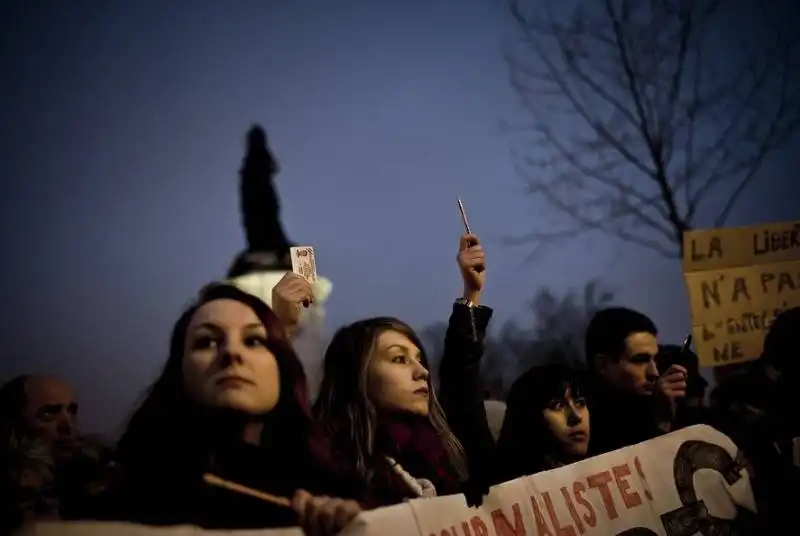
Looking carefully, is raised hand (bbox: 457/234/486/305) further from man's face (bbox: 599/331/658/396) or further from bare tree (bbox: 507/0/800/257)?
man's face (bbox: 599/331/658/396)

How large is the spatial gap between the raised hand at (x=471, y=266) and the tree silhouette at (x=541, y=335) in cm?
11

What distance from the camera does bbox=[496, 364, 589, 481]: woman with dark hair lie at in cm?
182

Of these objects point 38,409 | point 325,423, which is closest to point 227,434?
point 325,423

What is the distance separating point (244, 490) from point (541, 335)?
89 centimetres

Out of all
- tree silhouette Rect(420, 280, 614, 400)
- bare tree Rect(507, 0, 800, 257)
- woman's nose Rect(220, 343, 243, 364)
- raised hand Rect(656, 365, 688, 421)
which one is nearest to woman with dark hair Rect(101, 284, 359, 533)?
woman's nose Rect(220, 343, 243, 364)

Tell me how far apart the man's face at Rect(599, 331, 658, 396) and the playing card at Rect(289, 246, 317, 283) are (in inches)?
32.3

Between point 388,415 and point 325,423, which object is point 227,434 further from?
point 388,415

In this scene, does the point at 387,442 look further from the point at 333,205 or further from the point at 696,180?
the point at 696,180

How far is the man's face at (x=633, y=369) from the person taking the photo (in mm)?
2037

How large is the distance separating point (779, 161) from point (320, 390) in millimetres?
1683

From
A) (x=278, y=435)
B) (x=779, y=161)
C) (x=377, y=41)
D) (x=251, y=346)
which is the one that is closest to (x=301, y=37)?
(x=377, y=41)

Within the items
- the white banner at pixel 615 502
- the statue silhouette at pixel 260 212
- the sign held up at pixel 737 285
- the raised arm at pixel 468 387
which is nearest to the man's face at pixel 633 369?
the white banner at pixel 615 502

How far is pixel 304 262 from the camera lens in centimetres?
167

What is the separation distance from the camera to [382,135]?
1889 millimetres
